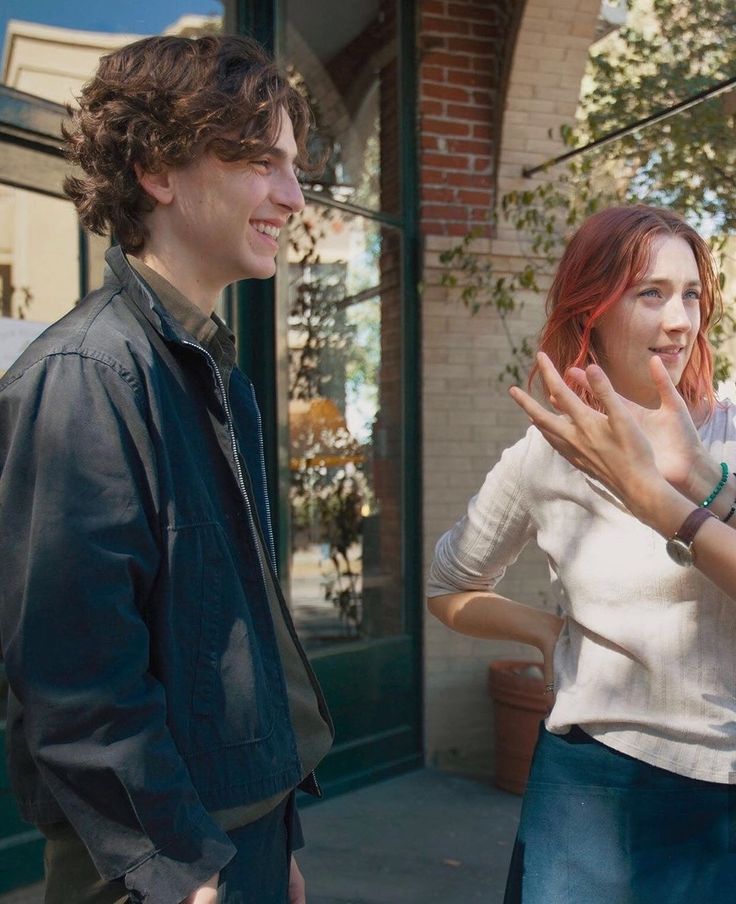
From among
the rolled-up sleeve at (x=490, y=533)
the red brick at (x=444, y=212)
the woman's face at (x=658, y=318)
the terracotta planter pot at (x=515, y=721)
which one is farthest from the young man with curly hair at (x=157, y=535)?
the red brick at (x=444, y=212)

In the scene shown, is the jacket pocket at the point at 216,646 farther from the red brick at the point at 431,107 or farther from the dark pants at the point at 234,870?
the red brick at the point at 431,107

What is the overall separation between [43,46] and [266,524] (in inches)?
116

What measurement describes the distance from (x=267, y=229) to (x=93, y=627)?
76 centimetres

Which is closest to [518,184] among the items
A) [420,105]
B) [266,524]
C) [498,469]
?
[420,105]

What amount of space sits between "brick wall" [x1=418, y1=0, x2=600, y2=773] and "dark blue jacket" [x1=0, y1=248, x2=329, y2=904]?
409cm

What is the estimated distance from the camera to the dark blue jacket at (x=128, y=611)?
4.32 ft

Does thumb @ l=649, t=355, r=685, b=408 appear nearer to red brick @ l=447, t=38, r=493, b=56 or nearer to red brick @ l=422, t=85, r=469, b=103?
red brick @ l=422, t=85, r=469, b=103

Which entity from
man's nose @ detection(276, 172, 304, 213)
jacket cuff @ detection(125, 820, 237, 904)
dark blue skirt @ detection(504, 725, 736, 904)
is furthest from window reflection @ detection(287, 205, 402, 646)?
jacket cuff @ detection(125, 820, 237, 904)

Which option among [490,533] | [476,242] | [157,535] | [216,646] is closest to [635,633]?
[490,533]

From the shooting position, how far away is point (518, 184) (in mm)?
→ 5793

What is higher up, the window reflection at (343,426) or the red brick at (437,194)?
the red brick at (437,194)

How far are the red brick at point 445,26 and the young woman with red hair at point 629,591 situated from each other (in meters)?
4.03

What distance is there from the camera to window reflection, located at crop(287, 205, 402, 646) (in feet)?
17.2

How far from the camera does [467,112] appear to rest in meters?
5.72
